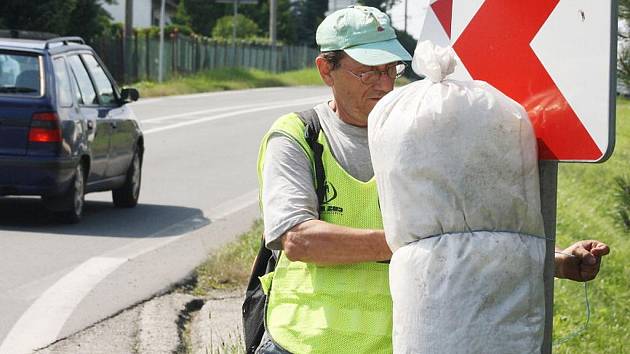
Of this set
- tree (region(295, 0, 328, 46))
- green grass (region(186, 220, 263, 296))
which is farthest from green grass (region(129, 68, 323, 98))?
tree (region(295, 0, 328, 46))

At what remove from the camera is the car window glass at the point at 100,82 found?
13.6 metres

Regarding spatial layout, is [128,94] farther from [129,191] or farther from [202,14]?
[202,14]

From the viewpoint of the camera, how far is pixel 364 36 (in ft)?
12.6

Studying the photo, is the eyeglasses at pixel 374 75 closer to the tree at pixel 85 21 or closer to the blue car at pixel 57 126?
the blue car at pixel 57 126

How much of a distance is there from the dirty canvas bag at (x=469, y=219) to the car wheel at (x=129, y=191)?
11.0 m

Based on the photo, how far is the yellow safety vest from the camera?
145 inches

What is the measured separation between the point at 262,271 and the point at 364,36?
2.41 feet

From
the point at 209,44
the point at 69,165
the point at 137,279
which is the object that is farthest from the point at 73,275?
the point at 209,44

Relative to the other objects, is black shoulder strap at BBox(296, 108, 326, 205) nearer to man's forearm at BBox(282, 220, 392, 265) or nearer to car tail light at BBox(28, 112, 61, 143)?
man's forearm at BBox(282, 220, 392, 265)

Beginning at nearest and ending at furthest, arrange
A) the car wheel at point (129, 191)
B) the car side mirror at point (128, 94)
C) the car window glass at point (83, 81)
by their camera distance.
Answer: the car window glass at point (83, 81) < the car side mirror at point (128, 94) < the car wheel at point (129, 191)

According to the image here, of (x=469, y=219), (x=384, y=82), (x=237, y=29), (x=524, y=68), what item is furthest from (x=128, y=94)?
(x=237, y=29)

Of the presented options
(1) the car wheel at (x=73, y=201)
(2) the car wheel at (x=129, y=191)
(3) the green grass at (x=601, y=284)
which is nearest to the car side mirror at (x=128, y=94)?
(2) the car wheel at (x=129, y=191)

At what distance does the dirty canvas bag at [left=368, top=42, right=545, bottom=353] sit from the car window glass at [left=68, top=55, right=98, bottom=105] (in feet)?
33.4

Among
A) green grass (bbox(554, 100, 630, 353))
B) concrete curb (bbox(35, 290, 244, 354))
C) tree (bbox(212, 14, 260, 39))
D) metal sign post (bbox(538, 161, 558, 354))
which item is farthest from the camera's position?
tree (bbox(212, 14, 260, 39))
